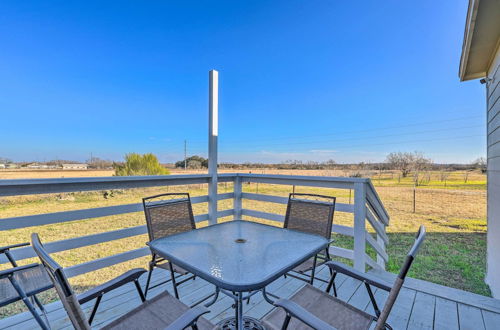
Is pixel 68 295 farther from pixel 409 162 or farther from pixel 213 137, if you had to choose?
pixel 409 162

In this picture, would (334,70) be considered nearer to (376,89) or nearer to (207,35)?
(376,89)

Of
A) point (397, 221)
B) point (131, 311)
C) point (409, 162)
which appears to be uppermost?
point (409, 162)

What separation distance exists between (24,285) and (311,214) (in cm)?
225

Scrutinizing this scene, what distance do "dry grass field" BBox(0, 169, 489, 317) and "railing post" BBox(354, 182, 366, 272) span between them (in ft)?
1.78

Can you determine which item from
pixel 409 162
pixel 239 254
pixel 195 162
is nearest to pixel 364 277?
pixel 239 254

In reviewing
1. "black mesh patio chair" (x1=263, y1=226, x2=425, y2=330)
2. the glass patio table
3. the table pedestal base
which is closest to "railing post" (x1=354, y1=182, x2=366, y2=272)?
the glass patio table

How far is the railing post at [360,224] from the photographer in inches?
97.7

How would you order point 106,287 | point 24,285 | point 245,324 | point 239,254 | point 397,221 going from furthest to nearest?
point 397,221 < point 245,324 < point 24,285 < point 239,254 < point 106,287

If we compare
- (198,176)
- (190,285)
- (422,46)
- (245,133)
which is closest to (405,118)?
(422,46)

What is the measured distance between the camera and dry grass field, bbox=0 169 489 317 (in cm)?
294

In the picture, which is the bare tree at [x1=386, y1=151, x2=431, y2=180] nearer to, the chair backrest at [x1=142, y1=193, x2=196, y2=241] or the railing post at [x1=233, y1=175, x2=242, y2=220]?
the railing post at [x1=233, y1=175, x2=242, y2=220]

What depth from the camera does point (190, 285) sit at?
7.79 feet

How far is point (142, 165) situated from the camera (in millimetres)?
4113

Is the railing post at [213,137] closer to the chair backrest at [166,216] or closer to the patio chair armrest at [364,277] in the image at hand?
the chair backrest at [166,216]
